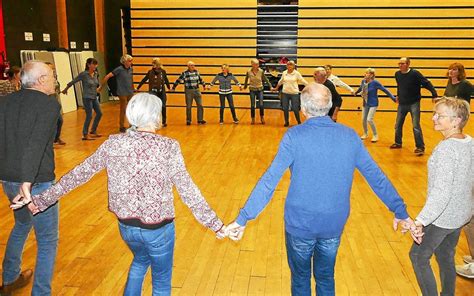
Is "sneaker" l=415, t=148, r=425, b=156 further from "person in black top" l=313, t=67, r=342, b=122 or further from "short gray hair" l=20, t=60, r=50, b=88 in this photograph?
"short gray hair" l=20, t=60, r=50, b=88

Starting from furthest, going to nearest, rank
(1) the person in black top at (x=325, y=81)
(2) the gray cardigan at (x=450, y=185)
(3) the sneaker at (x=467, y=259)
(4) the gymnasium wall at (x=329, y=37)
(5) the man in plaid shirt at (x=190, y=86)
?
(4) the gymnasium wall at (x=329, y=37)
(5) the man in plaid shirt at (x=190, y=86)
(1) the person in black top at (x=325, y=81)
(3) the sneaker at (x=467, y=259)
(2) the gray cardigan at (x=450, y=185)

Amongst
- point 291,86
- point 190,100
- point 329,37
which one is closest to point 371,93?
point 291,86

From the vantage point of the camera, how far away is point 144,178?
7.23 feet

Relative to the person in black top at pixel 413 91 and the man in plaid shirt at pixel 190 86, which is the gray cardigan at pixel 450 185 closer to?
the person in black top at pixel 413 91

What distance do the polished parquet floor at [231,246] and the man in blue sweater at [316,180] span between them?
3.57 ft

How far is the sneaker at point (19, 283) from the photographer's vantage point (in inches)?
125

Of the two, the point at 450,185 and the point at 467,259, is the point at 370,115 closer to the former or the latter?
the point at 467,259

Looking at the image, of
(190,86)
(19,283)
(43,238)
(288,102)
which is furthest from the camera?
(190,86)

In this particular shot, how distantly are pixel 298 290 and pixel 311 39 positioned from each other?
38.1ft

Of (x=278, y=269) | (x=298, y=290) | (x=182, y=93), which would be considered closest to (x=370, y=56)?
(x=182, y=93)

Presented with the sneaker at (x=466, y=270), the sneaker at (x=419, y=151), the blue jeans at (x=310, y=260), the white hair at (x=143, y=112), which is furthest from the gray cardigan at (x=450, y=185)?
the sneaker at (x=419, y=151)

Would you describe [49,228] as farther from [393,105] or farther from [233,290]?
[393,105]

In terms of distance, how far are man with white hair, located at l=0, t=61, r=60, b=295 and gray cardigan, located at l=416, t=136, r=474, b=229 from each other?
216 centimetres

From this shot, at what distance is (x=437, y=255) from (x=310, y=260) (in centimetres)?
85
